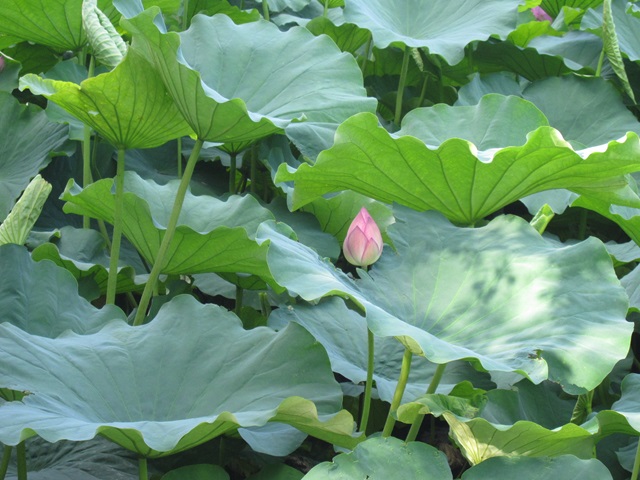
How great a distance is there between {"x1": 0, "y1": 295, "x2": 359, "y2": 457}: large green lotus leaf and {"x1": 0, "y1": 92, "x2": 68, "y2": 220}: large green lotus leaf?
79cm

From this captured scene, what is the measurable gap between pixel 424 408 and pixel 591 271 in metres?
0.29

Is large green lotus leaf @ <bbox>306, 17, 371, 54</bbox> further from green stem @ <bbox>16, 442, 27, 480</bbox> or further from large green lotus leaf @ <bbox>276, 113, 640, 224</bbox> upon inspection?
green stem @ <bbox>16, 442, 27, 480</bbox>

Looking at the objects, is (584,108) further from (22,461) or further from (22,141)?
(22,461)

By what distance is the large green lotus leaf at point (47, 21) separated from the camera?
1.85 m

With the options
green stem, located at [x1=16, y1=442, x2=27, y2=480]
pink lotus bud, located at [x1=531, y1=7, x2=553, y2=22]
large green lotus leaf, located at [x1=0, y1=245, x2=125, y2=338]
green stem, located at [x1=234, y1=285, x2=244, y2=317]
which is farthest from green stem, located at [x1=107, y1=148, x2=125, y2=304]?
pink lotus bud, located at [x1=531, y1=7, x2=553, y2=22]

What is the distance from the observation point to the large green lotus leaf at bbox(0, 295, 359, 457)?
109 cm

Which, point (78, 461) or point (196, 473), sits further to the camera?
Result: point (78, 461)

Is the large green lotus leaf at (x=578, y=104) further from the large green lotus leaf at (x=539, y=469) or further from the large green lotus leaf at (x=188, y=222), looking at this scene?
the large green lotus leaf at (x=539, y=469)

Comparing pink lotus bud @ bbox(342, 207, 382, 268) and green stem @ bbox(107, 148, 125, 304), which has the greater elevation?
pink lotus bud @ bbox(342, 207, 382, 268)

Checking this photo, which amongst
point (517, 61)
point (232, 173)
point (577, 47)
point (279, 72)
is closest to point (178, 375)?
point (279, 72)

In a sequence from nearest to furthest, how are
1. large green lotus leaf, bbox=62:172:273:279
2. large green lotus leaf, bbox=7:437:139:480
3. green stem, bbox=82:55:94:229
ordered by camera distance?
1. large green lotus leaf, bbox=7:437:139:480
2. large green lotus leaf, bbox=62:172:273:279
3. green stem, bbox=82:55:94:229

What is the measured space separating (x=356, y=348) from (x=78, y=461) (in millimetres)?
453

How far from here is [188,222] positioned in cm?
162

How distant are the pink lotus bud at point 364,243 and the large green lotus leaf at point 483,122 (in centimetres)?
42
